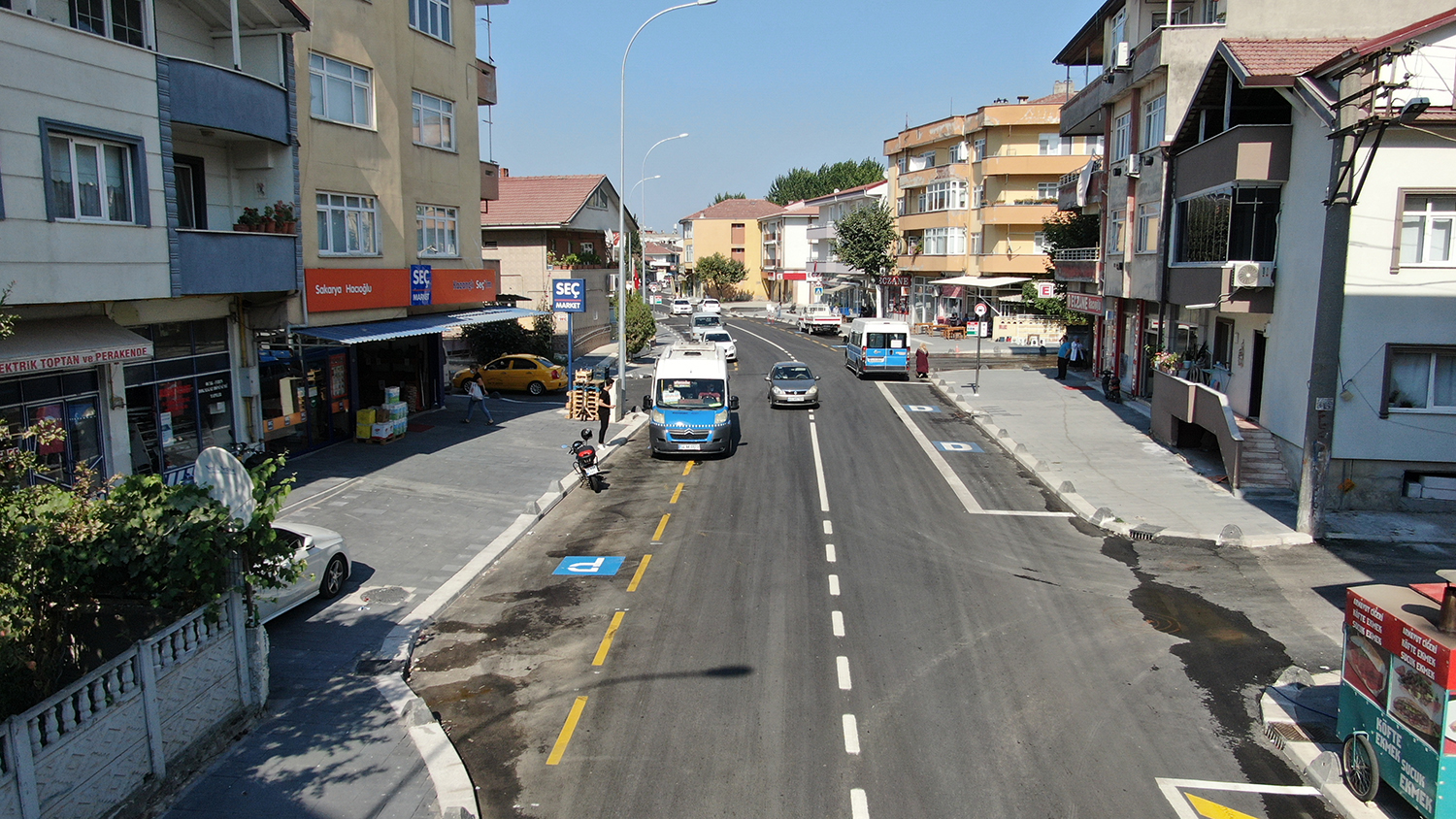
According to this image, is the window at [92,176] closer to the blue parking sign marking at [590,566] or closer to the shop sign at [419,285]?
the shop sign at [419,285]

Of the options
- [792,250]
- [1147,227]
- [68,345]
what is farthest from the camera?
[792,250]

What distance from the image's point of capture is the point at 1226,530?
53.7 feet

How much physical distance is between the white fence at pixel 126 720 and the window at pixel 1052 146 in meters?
53.0

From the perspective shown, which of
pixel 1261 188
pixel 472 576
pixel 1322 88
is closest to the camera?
pixel 472 576

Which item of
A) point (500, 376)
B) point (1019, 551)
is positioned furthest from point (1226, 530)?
point (500, 376)

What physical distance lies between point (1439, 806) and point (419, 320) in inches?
904

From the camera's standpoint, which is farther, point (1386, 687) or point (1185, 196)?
point (1185, 196)

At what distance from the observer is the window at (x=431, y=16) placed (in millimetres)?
24847

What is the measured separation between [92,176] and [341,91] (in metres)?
7.96

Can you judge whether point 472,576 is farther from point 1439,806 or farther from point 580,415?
point 580,415

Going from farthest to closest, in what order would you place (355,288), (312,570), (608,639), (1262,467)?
(355,288), (1262,467), (312,570), (608,639)

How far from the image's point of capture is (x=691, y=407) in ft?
75.9

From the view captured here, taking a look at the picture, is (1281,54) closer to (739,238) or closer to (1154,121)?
(1154,121)

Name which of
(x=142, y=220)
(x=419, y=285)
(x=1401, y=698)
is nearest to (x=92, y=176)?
(x=142, y=220)
